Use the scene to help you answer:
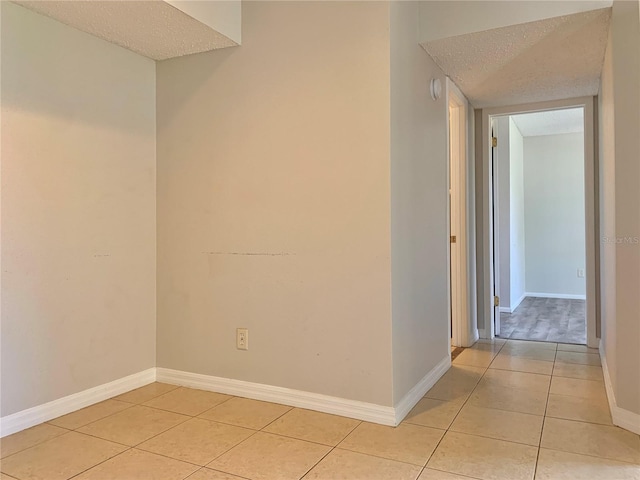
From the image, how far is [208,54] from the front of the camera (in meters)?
2.61

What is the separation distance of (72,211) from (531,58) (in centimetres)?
270

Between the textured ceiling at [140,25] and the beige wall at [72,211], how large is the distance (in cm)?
8

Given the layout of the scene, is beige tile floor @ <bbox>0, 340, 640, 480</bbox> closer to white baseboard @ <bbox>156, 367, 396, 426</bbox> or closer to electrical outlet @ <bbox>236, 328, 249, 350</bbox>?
white baseboard @ <bbox>156, 367, 396, 426</bbox>

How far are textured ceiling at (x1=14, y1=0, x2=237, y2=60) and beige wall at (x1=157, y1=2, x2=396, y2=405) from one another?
0.47 ft

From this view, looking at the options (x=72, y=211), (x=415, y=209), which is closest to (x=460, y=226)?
(x=415, y=209)

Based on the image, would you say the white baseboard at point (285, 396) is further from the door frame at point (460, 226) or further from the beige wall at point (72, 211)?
the door frame at point (460, 226)

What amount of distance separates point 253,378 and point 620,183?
2.01 meters

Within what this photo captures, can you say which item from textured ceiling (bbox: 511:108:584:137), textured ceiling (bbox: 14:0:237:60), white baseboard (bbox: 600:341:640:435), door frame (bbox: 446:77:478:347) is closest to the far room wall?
textured ceiling (bbox: 511:108:584:137)

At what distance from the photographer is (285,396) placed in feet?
7.83

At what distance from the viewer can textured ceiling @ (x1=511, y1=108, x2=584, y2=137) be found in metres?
5.30

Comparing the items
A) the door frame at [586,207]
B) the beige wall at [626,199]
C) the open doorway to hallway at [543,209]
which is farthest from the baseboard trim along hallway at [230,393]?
the open doorway to hallway at [543,209]

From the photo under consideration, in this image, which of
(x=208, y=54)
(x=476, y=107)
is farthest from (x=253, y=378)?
(x=476, y=107)

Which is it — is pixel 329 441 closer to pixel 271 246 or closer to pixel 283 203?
pixel 271 246

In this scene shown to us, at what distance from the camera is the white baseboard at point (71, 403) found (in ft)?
6.72
